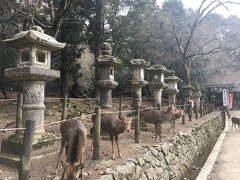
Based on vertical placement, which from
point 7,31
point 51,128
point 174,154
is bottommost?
point 174,154

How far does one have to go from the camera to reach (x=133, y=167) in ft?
22.2

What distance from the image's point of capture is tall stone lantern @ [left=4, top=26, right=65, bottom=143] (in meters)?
6.74

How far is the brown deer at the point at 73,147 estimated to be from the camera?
4.73m

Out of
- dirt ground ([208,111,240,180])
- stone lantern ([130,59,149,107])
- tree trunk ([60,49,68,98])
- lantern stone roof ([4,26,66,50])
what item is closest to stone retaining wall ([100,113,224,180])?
dirt ground ([208,111,240,180])

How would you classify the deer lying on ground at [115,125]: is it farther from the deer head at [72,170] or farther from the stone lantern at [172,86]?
the stone lantern at [172,86]

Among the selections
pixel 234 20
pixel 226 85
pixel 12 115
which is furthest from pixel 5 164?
pixel 226 85

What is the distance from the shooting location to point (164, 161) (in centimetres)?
882

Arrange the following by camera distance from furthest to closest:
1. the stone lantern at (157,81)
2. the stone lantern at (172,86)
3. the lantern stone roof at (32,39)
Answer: the stone lantern at (172,86), the stone lantern at (157,81), the lantern stone roof at (32,39)

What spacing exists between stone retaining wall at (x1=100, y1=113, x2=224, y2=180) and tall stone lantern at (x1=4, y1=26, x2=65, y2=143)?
6.83 ft

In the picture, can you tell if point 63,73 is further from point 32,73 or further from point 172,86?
point 32,73

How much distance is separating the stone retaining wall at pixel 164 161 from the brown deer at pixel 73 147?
2.33 ft

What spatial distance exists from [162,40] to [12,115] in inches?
557

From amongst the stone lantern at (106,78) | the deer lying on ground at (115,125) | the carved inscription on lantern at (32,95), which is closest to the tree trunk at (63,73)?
the stone lantern at (106,78)

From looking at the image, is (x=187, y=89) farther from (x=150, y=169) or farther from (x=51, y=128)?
(x=150, y=169)
